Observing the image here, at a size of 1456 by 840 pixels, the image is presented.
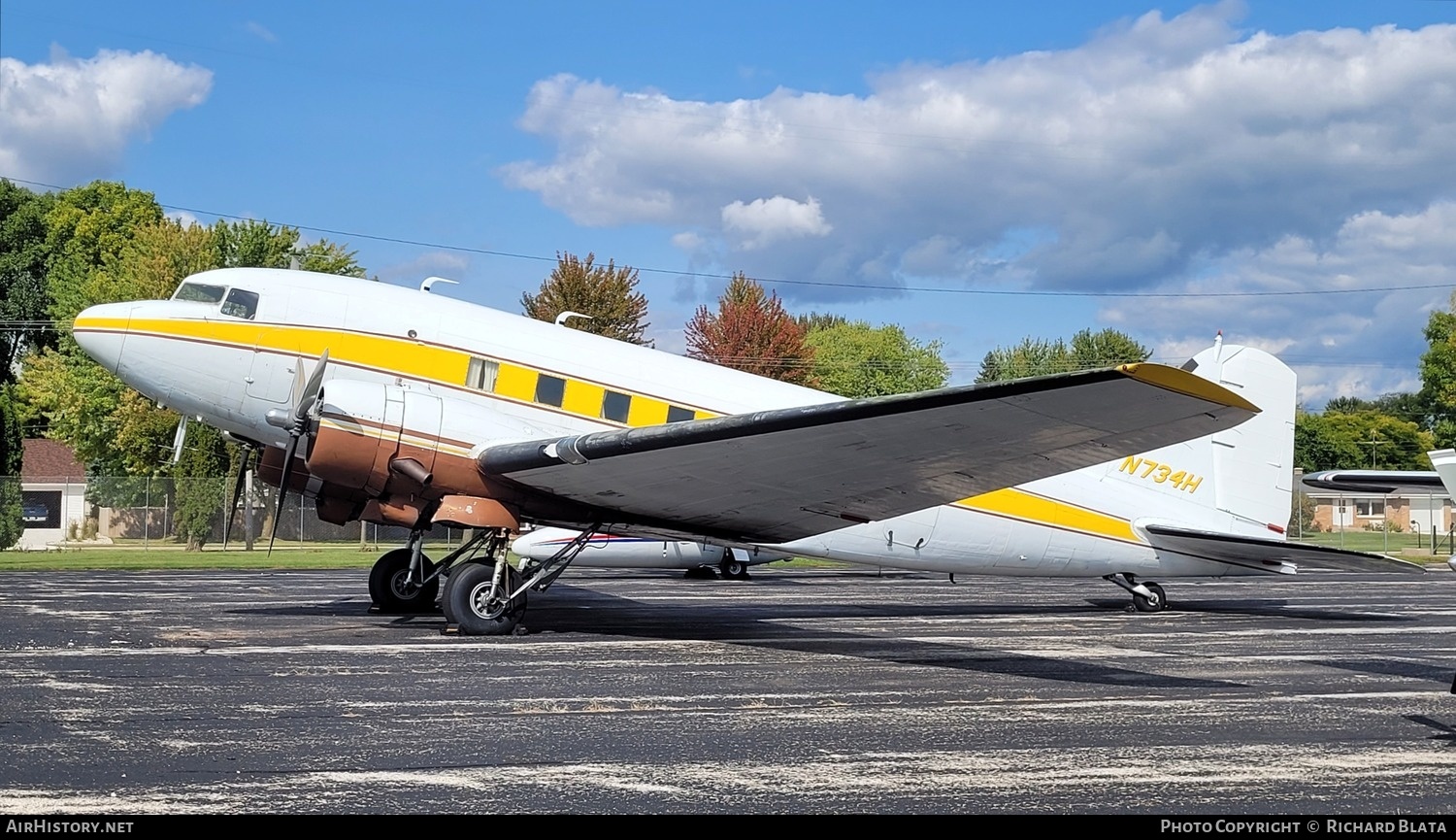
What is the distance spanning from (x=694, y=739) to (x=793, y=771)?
1.19 meters

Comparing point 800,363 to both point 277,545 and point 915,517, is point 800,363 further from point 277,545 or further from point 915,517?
point 915,517

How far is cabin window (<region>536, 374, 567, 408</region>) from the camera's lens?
584 inches

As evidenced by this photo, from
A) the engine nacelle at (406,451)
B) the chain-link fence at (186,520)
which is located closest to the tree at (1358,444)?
the chain-link fence at (186,520)

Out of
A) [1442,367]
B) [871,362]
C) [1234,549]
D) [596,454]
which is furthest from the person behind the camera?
[871,362]

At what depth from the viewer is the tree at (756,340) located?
182 feet

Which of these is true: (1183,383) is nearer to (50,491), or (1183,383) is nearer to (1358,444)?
(50,491)

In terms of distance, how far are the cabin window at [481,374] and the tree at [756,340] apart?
131ft

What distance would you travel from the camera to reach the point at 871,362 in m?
90.3

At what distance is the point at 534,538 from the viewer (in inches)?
834

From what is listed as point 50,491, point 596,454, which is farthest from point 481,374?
point 50,491

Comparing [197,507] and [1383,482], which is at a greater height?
[1383,482]

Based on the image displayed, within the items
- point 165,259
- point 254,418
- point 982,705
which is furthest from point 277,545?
point 982,705

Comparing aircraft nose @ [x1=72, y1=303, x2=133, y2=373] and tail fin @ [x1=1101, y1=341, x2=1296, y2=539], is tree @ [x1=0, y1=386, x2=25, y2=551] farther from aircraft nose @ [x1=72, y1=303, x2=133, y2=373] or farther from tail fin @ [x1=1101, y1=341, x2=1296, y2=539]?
tail fin @ [x1=1101, y1=341, x2=1296, y2=539]

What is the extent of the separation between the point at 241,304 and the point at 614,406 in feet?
15.0
